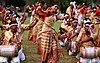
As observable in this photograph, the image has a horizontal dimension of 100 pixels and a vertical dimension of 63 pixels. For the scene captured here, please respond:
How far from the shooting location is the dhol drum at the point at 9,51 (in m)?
9.16

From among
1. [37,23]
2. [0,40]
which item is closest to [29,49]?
[37,23]

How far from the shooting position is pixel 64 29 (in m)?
13.9

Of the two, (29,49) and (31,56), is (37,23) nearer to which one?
(29,49)

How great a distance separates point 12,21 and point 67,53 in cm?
361

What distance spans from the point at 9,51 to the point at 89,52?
1812mm

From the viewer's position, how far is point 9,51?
9.17 metres

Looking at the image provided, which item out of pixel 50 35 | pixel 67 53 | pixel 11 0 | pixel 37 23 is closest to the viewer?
pixel 50 35

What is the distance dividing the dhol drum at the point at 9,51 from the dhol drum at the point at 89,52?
1500 mm

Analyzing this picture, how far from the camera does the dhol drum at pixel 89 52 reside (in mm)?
9227

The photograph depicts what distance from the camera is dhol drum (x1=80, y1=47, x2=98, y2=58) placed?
363 inches

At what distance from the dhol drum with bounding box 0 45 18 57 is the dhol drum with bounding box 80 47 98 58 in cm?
150

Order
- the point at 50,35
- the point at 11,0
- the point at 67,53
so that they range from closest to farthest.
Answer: the point at 50,35 < the point at 67,53 < the point at 11,0

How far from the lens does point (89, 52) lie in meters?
9.24

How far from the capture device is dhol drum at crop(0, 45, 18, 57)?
30.1 ft
